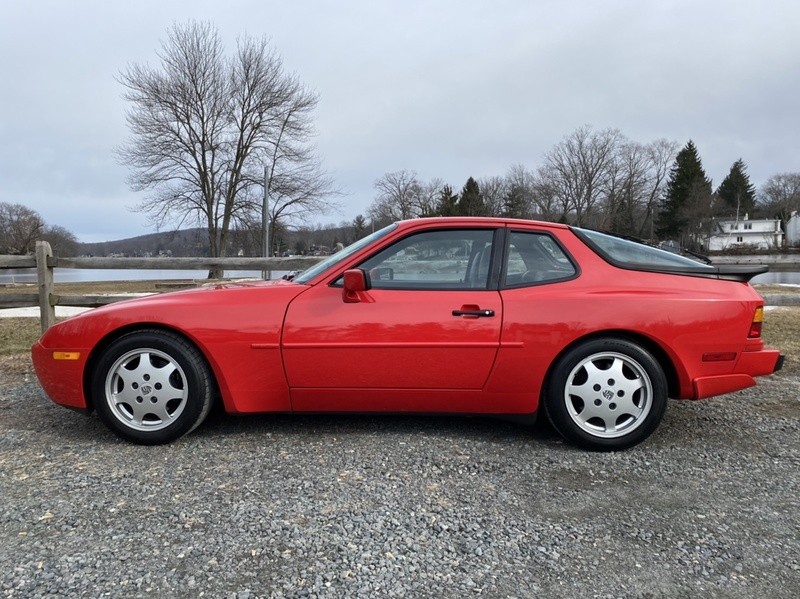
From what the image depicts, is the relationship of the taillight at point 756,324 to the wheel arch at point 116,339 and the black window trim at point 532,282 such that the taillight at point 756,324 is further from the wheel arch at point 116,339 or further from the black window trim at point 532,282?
the wheel arch at point 116,339

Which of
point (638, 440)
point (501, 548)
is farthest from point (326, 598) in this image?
point (638, 440)

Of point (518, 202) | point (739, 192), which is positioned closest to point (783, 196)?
point (739, 192)

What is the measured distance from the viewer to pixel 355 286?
2.93 metres

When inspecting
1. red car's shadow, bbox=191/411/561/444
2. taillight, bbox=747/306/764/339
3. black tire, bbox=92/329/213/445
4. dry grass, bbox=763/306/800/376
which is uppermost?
taillight, bbox=747/306/764/339

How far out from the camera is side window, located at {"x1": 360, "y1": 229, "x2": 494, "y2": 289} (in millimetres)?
3135

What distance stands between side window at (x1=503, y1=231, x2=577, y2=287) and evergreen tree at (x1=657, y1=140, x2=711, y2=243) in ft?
226

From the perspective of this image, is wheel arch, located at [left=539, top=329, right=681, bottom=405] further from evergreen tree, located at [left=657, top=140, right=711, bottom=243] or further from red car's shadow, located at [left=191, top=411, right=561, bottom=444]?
evergreen tree, located at [left=657, top=140, right=711, bottom=243]

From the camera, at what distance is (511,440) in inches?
126

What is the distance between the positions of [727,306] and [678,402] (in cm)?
129

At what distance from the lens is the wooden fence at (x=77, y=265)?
5.70 meters

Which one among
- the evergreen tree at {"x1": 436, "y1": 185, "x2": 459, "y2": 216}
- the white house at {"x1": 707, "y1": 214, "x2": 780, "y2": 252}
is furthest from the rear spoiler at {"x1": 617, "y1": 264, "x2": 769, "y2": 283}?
the white house at {"x1": 707, "y1": 214, "x2": 780, "y2": 252}

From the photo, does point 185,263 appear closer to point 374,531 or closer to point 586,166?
point 374,531

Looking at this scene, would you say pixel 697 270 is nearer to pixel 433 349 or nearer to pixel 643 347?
pixel 643 347

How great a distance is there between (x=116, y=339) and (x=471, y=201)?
5880 cm
